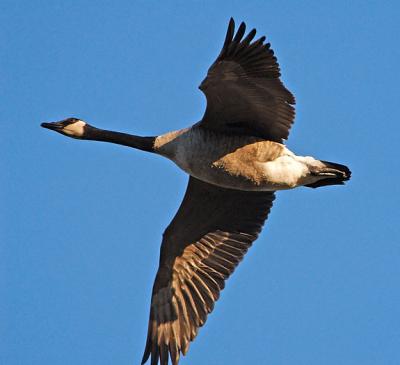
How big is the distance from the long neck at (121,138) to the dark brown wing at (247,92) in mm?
873

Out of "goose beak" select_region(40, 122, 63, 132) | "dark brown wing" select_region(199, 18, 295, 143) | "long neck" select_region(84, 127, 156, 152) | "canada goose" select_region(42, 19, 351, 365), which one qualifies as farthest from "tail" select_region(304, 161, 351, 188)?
"goose beak" select_region(40, 122, 63, 132)

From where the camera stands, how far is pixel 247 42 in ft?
31.2

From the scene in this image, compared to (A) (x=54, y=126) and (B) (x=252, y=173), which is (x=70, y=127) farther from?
(B) (x=252, y=173)

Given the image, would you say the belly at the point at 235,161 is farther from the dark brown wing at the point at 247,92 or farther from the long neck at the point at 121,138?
the long neck at the point at 121,138

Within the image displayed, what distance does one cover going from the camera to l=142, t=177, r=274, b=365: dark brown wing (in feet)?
38.1

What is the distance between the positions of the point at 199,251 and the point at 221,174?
1931 mm

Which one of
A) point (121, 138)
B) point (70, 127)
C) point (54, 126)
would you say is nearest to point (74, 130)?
point (70, 127)

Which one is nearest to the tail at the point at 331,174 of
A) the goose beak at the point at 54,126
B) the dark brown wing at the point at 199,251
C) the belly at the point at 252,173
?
the belly at the point at 252,173

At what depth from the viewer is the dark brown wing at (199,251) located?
457 inches

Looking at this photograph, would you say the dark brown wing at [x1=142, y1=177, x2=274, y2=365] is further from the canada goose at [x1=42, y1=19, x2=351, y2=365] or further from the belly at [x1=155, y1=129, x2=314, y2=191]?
the belly at [x1=155, y1=129, x2=314, y2=191]

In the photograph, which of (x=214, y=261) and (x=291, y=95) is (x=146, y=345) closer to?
(x=214, y=261)

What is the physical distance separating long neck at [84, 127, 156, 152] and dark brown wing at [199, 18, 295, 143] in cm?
87

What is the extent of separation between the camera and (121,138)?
1125 cm

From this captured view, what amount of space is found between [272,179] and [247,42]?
2.10 meters
